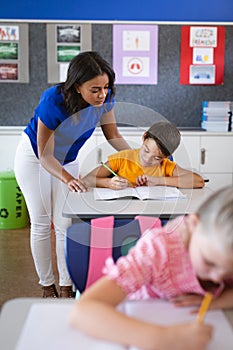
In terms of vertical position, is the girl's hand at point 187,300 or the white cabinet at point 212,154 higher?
the girl's hand at point 187,300

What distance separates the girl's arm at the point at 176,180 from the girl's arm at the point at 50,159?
31cm

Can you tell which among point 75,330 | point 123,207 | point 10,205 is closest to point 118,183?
point 123,207

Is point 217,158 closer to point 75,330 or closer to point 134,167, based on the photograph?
point 134,167

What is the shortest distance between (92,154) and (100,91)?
1.04 metres

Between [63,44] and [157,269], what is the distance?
3238 millimetres

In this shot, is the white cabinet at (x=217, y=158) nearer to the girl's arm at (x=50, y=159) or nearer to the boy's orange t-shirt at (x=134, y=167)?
the boy's orange t-shirt at (x=134, y=167)

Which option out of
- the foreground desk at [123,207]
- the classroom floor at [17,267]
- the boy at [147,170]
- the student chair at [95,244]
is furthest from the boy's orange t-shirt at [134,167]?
the student chair at [95,244]

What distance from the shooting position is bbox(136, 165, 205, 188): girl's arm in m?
2.21

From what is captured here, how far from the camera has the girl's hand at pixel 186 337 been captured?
2.41ft

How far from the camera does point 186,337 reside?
2.43ft

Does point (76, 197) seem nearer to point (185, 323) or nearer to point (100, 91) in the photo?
point (100, 91)

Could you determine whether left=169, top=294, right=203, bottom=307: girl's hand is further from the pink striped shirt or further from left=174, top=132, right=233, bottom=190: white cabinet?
left=174, top=132, right=233, bottom=190: white cabinet

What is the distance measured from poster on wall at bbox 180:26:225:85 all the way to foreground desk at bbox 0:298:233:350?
10.7ft

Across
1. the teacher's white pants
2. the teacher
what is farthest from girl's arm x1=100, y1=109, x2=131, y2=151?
the teacher's white pants
